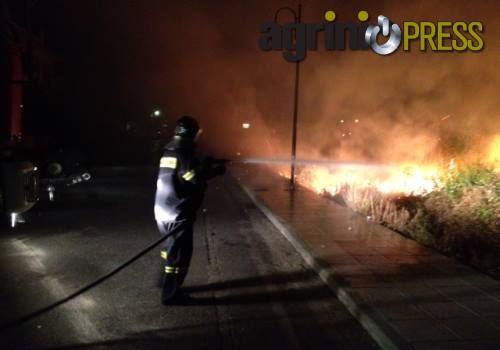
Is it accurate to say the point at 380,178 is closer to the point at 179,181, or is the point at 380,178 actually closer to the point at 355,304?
the point at 355,304

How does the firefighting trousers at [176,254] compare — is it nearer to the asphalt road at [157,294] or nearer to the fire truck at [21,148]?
the asphalt road at [157,294]

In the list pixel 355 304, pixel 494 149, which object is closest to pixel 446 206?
pixel 355 304

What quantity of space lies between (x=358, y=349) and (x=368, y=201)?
20.3 feet

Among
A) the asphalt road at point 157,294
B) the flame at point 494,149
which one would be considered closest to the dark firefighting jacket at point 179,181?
the asphalt road at point 157,294

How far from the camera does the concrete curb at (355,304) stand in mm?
3635

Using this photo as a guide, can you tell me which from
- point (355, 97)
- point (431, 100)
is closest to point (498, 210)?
point (431, 100)

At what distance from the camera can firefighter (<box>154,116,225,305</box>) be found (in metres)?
4.30

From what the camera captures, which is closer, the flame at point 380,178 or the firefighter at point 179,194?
the firefighter at point 179,194

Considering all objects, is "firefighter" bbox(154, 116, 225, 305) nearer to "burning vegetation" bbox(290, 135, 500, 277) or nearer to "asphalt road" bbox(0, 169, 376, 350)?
"asphalt road" bbox(0, 169, 376, 350)

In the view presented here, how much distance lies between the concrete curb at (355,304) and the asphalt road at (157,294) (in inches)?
3.1

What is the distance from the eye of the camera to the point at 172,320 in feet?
13.6

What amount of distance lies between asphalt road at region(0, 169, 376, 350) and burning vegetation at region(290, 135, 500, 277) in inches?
86.1

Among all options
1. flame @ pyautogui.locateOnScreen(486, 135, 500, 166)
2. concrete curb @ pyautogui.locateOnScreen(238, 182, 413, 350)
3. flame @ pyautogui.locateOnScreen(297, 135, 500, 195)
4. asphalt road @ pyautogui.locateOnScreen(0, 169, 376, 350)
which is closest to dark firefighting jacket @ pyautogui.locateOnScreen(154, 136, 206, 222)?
asphalt road @ pyautogui.locateOnScreen(0, 169, 376, 350)

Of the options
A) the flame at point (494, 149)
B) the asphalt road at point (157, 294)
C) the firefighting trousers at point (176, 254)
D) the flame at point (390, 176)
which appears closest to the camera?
the asphalt road at point (157, 294)
